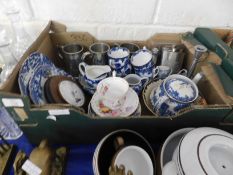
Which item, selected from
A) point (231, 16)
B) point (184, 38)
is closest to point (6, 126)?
point (184, 38)

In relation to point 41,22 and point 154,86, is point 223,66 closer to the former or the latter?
point 154,86

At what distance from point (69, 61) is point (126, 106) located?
0.27m

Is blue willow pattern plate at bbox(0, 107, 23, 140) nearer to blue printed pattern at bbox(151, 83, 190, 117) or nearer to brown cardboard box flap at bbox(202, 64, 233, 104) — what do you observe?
blue printed pattern at bbox(151, 83, 190, 117)

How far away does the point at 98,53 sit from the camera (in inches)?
24.7

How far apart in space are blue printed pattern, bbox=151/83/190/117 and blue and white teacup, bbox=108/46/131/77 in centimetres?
14

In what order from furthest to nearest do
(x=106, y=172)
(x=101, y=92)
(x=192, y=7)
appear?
1. (x=192, y=7)
2. (x=101, y=92)
3. (x=106, y=172)

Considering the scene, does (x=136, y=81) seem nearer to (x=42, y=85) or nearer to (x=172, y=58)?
(x=172, y=58)

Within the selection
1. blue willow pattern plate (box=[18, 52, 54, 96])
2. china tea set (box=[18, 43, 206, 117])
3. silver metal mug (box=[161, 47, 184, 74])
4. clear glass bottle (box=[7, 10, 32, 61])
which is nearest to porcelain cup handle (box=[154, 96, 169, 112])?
china tea set (box=[18, 43, 206, 117])

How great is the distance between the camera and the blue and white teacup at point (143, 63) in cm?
61

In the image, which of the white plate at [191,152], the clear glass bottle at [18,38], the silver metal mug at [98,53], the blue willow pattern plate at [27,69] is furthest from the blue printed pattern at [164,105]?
the clear glass bottle at [18,38]

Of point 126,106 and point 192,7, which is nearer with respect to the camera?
point 126,106

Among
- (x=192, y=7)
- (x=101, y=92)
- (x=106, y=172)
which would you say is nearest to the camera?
(x=106, y=172)

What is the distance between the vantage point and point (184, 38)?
67 cm

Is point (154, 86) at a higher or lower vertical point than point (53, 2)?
lower
